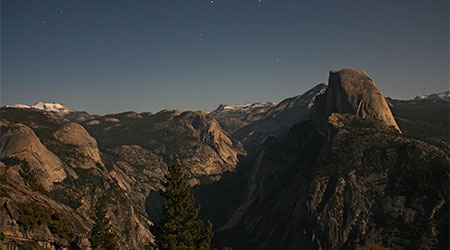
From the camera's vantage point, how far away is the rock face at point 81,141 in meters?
132

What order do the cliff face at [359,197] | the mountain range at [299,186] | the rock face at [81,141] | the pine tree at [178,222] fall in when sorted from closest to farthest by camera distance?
the pine tree at [178,222] < the mountain range at [299,186] < the cliff face at [359,197] < the rock face at [81,141]

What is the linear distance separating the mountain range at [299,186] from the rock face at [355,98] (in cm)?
46

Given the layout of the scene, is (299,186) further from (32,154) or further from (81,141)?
(81,141)

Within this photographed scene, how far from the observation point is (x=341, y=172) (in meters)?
76.4

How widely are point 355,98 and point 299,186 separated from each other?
44.8 meters

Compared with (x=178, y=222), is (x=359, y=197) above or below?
below

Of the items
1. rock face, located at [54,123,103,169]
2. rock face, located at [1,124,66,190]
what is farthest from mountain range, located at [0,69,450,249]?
rock face, located at [54,123,103,169]

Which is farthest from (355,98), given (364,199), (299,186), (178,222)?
(178,222)

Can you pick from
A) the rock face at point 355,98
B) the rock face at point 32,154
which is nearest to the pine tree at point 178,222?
the rock face at point 32,154

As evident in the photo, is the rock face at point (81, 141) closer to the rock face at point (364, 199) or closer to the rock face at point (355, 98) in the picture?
the rock face at point (364, 199)

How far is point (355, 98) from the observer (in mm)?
121062

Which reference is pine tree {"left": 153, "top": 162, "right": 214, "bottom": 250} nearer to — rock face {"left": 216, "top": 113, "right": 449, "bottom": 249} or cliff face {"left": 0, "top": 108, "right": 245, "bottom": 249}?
cliff face {"left": 0, "top": 108, "right": 245, "bottom": 249}

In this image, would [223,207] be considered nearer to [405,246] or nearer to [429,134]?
[429,134]

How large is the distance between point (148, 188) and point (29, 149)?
86.6m
